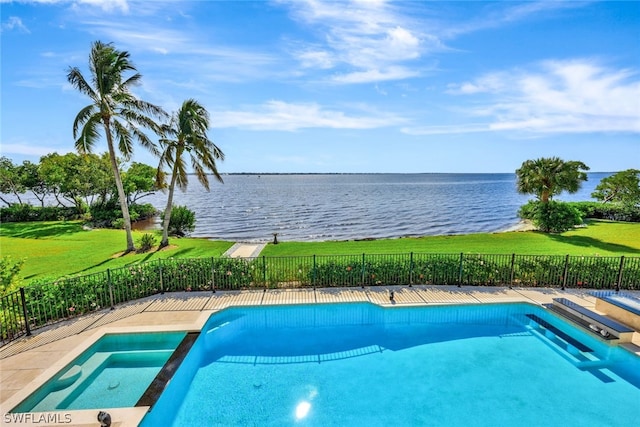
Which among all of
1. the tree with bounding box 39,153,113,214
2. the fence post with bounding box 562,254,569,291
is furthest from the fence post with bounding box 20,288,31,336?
the tree with bounding box 39,153,113,214

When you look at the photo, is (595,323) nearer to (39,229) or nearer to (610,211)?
(610,211)

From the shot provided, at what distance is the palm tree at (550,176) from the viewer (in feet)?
79.9

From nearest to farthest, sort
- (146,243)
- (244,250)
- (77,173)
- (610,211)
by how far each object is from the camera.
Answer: (146,243) → (244,250) → (77,173) → (610,211)

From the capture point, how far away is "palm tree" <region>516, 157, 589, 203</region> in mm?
24359

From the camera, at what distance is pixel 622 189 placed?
117 feet

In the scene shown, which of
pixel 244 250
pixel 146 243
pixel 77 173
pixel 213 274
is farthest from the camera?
pixel 77 173

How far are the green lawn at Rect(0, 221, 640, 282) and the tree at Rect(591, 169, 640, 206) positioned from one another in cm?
1190

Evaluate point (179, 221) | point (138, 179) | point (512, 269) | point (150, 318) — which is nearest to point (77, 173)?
point (138, 179)

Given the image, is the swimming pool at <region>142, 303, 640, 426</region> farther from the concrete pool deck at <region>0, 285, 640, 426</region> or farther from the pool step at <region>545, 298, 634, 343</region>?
the concrete pool deck at <region>0, 285, 640, 426</region>

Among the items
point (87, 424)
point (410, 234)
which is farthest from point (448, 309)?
point (410, 234)

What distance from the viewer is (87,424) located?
5938mm

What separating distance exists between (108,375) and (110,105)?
1431cm

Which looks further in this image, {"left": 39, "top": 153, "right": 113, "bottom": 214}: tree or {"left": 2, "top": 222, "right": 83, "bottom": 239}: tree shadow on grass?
{"left": 39, "top": 153, "right": 113, "bottom": 214}: tree

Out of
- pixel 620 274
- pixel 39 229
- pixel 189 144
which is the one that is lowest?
pixel 39 229
